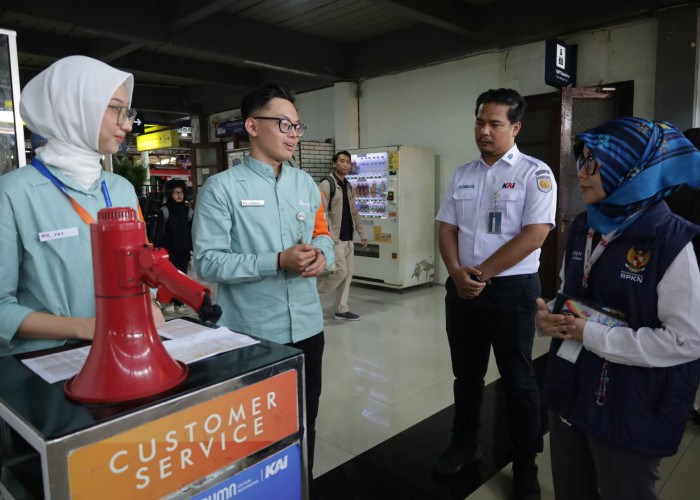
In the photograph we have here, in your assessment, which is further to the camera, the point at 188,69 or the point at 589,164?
the point at 188,69

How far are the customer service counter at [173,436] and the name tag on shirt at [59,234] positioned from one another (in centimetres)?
31

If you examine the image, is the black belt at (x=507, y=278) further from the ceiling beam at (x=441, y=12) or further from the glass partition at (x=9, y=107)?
the ceiling beam at (x=441, y=12)

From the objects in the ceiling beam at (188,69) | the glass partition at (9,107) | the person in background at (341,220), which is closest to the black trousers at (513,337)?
the glass partition at (9,107)

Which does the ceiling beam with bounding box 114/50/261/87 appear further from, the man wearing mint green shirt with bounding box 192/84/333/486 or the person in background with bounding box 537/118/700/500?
the person in background with bounding box 537/118/700/500

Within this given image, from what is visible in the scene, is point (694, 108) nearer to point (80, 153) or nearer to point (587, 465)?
point (587, 465)

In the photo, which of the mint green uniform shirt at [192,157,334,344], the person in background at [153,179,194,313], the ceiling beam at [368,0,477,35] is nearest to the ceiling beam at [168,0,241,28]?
the ceiling beam at [368,0,477,35]

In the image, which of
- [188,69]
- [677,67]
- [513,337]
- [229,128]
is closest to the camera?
[513,337]

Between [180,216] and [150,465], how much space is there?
15.6 ft

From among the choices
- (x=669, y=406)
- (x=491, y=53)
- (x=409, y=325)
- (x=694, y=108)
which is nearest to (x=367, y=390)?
(x=409, y=325)

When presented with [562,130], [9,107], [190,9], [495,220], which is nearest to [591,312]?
[495,220]

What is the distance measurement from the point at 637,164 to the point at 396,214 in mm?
5269

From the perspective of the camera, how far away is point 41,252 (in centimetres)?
111

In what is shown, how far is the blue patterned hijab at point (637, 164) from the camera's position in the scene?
1169 mm

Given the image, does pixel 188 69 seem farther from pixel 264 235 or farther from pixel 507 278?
pixel 507 278
